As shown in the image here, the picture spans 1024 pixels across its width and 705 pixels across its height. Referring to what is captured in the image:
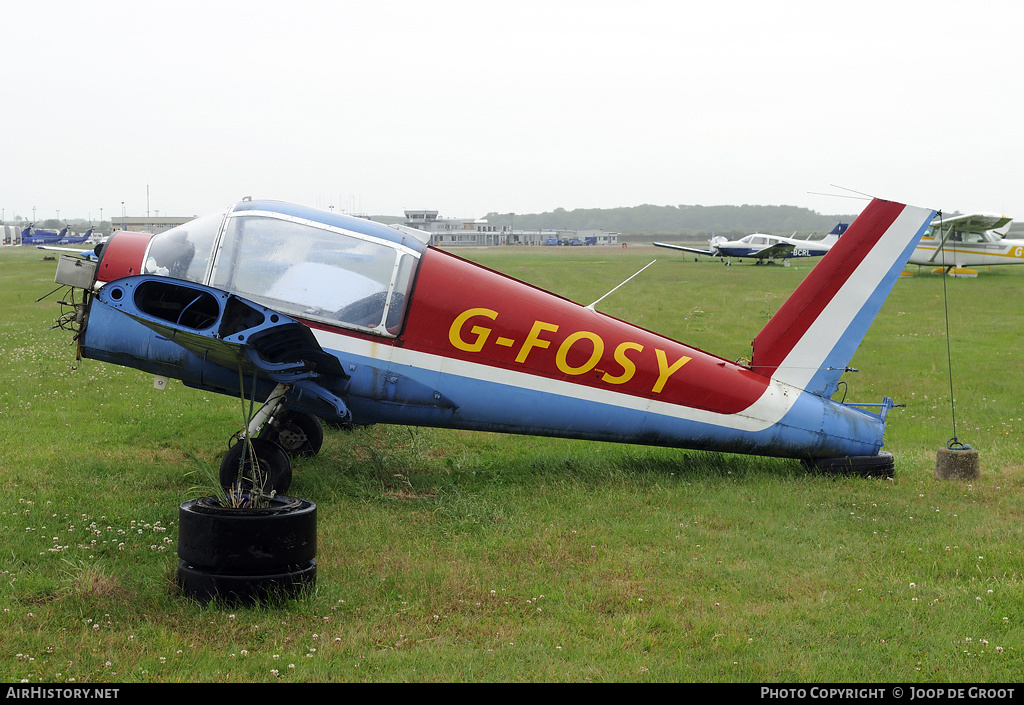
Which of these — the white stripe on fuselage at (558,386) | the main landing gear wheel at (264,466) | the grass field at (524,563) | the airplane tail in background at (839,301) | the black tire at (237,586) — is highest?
the airplane tail in background at (839,301)

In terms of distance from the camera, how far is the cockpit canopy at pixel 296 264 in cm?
778

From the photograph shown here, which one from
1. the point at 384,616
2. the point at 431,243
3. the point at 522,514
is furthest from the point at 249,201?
the point at 384,616

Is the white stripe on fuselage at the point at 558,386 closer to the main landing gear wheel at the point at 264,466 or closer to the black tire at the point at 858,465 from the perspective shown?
the black tire at the point at 858,465

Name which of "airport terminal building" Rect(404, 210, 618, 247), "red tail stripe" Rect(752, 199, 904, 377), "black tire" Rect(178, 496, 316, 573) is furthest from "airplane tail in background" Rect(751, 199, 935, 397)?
"airport terminal building" Rect(404, 210, 618, 247)

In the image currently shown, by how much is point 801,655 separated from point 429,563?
2.65 metres

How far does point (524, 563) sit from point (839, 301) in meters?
4.30

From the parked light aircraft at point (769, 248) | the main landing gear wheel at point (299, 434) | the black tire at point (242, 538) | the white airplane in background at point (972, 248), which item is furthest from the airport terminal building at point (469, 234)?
the black tire at point (242, 538)

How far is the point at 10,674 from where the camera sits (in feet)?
14.4

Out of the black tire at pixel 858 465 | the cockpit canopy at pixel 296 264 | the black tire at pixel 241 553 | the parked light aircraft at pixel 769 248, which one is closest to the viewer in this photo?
the black tire at pixel 241 553

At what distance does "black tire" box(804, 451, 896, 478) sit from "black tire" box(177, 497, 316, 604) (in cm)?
545

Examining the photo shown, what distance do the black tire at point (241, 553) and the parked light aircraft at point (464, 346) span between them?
6.11 feet

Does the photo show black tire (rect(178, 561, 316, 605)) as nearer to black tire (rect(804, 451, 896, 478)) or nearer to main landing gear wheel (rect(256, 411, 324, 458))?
main landing gear wheel (rect(256, 411, 324, 458))

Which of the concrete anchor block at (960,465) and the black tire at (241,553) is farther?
the concrete anchor block at (960,465)

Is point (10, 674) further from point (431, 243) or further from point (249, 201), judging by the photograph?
point (431, 243)
